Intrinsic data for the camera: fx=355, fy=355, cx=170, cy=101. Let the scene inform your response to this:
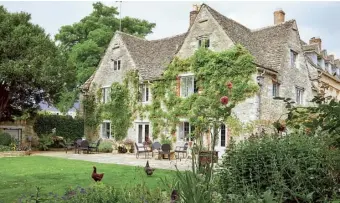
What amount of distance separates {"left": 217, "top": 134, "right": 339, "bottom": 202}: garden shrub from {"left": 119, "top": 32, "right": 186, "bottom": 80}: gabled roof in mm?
20030

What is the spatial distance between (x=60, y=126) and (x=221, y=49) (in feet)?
51.8

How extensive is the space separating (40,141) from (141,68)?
9.86 m

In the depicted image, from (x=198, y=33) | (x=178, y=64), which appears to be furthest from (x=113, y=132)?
(x=198, y=33)

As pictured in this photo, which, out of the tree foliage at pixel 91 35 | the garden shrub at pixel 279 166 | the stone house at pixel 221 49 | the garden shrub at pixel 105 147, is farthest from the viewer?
the tree foliage at pixel 91 35

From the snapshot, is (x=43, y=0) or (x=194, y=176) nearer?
(x=194, y=176)

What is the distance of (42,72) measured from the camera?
2527 cm

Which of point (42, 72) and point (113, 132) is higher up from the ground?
point (42, 72)

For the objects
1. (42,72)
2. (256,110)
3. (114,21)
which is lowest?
(256,110)

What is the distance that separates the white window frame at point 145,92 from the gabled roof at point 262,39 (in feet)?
25.6

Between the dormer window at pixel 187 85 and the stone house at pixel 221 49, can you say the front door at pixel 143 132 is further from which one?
the dormer window at pixel 187 85

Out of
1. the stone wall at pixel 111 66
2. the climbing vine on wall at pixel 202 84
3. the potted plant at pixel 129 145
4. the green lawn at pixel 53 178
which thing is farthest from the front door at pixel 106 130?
the green lawn at pixel 53 178

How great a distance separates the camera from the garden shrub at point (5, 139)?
82.0 feet

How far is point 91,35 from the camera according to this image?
39875 mm

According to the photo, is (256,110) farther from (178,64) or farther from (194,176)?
(194,176)
